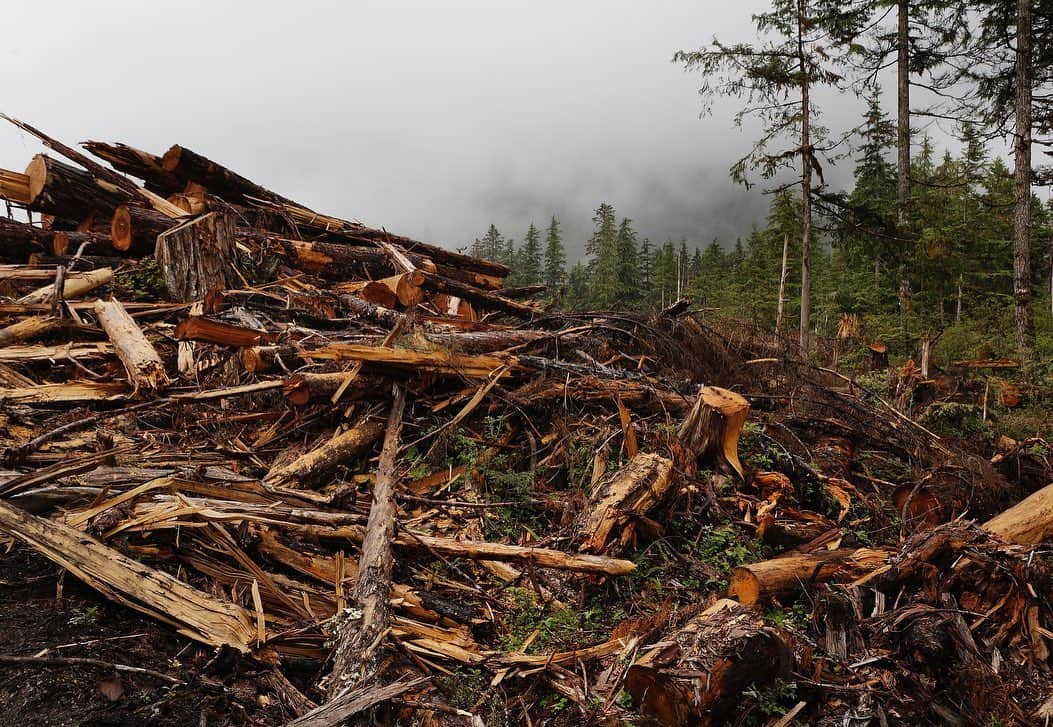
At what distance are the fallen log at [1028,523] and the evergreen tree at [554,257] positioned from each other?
57163mm

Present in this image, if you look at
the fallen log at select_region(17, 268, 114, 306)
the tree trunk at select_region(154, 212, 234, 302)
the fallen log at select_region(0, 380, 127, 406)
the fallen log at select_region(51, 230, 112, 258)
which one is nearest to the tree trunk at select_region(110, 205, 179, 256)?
the fallen log at select_region(51, 230, 112, 258)

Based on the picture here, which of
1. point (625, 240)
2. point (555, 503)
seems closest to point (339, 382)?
point (555, 503)

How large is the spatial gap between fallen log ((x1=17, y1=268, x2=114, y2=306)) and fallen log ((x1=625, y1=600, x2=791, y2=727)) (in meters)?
7.08

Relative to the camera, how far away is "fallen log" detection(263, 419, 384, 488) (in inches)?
165

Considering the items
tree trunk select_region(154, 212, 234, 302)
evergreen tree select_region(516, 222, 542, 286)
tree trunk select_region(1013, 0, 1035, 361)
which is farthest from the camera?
evergreen tree select_region(516, 222, 542, 286)

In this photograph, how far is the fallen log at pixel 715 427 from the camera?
4.44m

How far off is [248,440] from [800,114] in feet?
53.3

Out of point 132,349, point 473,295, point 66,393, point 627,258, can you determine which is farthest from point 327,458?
point 627,258

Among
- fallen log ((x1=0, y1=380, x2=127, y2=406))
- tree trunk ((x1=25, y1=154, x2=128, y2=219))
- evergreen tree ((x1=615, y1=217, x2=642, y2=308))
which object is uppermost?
evergreen tree ((x1=615, y1=217, x2=642, y2=308))

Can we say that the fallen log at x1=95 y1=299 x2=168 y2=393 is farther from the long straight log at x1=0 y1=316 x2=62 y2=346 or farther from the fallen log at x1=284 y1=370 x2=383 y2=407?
the fallen log at x1=284 y1=370 x2=383 y2=407

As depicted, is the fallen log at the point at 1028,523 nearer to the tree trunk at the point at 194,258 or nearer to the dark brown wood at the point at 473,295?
the dark brown wood at the point at 473,295

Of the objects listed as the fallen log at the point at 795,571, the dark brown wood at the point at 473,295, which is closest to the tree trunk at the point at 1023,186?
the dark brown wood at the point at 473,295

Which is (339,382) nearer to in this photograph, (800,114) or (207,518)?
(207,518)

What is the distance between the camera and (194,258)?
659 centimetres
